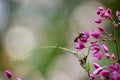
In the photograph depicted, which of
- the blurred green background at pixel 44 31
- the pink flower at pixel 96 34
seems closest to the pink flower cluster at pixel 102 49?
the pink flower at pixel 96 34

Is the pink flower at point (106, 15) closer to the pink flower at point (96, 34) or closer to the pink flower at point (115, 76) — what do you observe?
the pink flower at point (96, 34)

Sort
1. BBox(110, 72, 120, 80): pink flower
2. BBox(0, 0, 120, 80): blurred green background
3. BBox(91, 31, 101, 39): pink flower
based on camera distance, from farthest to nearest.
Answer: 1. BBox(0, 0, 120, 80): blurred green background
2. BBox(91, 31, 101, 39): pink flower
3. BBox(110, 72, 120, 80): pink flower

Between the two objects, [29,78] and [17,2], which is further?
[17,2]

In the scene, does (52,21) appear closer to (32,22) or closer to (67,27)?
(67,27)

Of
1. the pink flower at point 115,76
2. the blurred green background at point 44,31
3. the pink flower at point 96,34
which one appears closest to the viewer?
the pink flower at point 115,76

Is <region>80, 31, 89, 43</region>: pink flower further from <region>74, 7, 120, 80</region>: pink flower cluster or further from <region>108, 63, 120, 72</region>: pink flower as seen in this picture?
<region>108, 63, 120, 72</region>: pink flower

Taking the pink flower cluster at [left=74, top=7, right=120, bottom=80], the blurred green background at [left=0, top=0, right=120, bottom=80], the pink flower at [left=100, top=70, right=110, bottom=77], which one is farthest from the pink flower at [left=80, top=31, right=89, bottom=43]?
the blurred green background at [left=0, top=0, right=120, bottom=80]

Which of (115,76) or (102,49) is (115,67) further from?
(102,49)

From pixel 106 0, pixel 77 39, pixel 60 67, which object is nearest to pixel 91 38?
pixel 77 39
